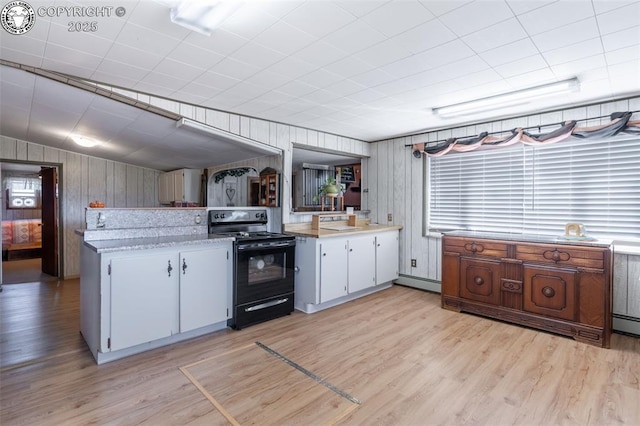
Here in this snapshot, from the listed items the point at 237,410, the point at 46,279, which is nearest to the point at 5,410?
the point at 237,410

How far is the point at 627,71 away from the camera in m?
2.53

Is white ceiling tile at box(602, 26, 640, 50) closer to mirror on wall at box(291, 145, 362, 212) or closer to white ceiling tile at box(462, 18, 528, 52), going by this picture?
white ceiling tile at box(462, 18, 528, 52)

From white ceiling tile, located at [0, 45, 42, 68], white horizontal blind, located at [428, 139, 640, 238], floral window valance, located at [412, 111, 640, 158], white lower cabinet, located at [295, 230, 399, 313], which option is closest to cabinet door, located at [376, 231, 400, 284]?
white lower cabinet, located at [295, 230, 399, 313]

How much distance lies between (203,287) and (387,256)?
269cm

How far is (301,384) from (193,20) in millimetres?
2399

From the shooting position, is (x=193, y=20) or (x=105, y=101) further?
(x=105, y=101)

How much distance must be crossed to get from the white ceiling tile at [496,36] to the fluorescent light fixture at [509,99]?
1.06 metres

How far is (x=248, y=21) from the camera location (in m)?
1.83

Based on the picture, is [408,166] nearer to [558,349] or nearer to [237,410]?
[558,349]

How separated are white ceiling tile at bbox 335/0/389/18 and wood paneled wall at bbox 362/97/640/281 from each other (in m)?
2.95

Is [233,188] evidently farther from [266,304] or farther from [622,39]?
[622,39]

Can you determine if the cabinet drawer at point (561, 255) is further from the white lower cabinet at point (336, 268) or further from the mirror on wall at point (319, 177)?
the mirror on wall at point (319, 177)

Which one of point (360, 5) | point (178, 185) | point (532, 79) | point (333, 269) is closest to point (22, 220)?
point (178, 185)

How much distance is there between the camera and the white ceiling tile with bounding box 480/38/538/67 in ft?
6.97
